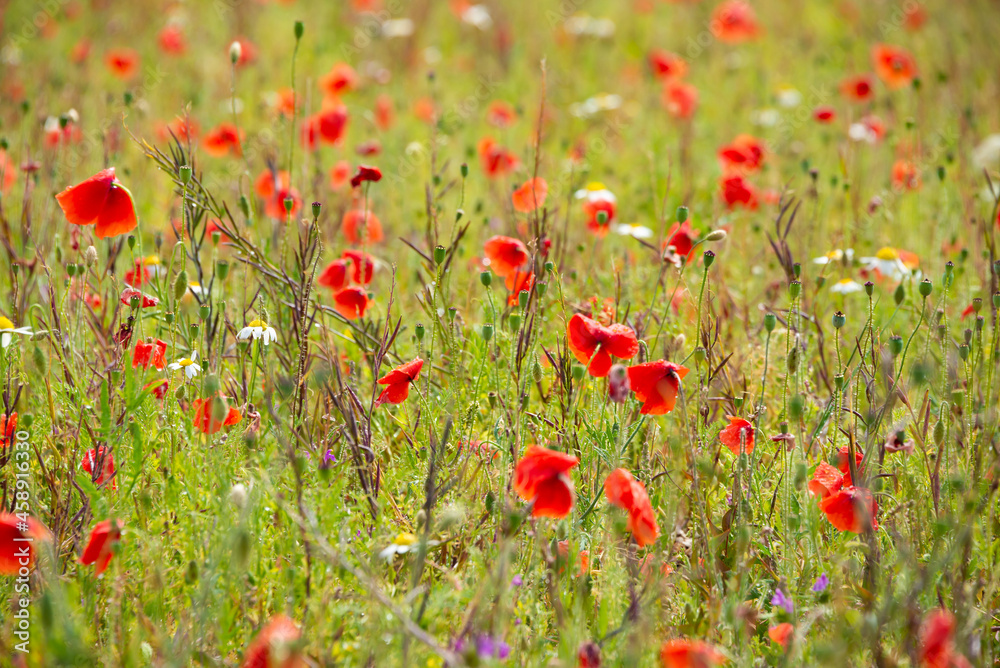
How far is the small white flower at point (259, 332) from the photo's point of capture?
1871 mm

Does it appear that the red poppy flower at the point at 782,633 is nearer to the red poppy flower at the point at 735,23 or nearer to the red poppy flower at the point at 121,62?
the red poppy flower at the point at 121,62

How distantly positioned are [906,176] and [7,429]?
10.2 ft

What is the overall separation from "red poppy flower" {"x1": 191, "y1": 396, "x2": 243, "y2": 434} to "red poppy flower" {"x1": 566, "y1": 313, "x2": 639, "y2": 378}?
70 cm

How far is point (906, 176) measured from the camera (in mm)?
3324

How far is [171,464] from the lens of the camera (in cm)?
177

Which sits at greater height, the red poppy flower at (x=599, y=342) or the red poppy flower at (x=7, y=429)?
the red poppy flower at (x=599, y=342)

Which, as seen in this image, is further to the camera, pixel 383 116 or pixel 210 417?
pixel 383 116

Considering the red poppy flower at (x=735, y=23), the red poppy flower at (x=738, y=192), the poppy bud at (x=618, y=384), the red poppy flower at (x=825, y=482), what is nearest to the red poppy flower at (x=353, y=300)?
the poppy bud at (x=618, y=384)

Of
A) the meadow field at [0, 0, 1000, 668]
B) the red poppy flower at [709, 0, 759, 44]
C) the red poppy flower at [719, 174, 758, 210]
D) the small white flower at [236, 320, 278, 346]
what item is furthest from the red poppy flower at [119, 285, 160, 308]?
the red poppy flower at [709, 0, 759, 44]

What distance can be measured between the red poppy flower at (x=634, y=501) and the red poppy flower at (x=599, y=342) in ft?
1.11

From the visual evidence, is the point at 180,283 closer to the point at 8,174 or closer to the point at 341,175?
the point at 341,175

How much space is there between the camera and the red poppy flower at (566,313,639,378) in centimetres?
175

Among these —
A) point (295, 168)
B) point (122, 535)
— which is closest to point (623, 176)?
point (295, 168)

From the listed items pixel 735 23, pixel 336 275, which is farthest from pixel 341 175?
pixel 735 23
